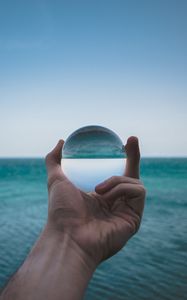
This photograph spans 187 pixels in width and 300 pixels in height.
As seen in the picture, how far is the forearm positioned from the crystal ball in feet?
1.59

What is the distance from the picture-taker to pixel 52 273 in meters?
2.38

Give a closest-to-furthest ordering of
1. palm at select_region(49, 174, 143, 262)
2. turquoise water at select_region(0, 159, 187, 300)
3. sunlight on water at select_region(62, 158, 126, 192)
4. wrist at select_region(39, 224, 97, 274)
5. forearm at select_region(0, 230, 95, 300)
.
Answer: forearm at select_region(0, 230, 95, 300), wrist at select_region(39, 224, 97, 274), palm at select_region(49, 174, 143, 262), sunlight on water at select_region(62, 158, 126, 192), turquoise water at select_region(0, 159, 187, 300)

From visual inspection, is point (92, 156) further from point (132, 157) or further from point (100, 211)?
point (100, 211)

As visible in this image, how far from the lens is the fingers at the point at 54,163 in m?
3.01

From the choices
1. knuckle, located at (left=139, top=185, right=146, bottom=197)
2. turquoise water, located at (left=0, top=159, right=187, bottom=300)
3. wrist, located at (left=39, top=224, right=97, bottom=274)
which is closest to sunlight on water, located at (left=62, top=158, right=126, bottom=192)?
knuckle, located at (left=139, top=185, right=146, bottom=197)

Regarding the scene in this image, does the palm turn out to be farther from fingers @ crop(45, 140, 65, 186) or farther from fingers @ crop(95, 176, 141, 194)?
fingers @ crop(95, 176, 141, 194)

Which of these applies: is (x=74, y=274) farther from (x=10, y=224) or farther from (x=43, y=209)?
(x=43, y=209)

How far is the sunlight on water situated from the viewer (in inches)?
111

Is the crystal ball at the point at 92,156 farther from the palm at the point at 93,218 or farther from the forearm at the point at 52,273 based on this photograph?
the forearm at the point at 52,273

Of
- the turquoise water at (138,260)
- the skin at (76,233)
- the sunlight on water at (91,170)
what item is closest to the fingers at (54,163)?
the skin at (76,233)

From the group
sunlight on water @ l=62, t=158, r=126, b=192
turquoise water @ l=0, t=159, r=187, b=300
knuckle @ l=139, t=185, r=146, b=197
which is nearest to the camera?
knuckle @ l=139, t=185, r=146, b=197

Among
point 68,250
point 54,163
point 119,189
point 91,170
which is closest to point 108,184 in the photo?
point 119,189

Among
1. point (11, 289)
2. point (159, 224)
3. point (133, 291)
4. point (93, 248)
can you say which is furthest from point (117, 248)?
point (159, 224)

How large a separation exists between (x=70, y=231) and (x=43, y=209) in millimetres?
Answer: 29446
